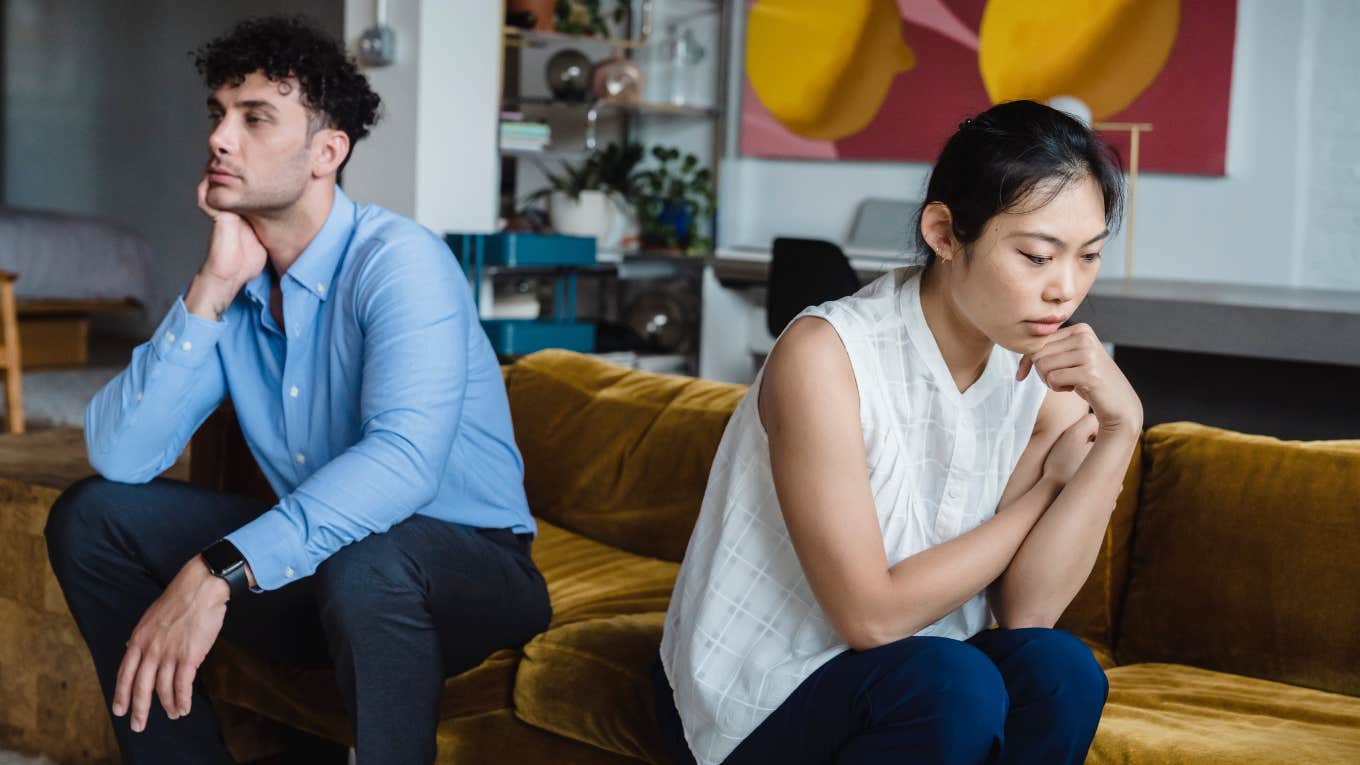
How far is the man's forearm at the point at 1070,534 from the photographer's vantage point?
1.41 meters

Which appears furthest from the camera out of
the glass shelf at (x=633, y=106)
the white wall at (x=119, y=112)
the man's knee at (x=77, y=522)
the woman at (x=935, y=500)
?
the white wall at (x=119, y=112)

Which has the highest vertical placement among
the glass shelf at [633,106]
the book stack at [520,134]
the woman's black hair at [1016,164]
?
the glass shelf at [633,106]

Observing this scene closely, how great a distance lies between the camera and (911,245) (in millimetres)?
1505

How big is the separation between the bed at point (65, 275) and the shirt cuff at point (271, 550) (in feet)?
16.9

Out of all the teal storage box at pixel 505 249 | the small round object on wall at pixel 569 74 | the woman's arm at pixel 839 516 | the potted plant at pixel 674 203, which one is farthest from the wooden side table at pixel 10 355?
the woman's arm at pixel 839 516

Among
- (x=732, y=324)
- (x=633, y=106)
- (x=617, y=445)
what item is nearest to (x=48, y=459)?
(x=617, y=445)

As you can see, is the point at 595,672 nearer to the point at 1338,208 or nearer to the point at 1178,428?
the point at 1178,428

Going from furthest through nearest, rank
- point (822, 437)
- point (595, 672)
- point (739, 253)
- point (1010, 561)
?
point (739, 253)
point (595, 672)
point (1010, 561)
point (822, 437)

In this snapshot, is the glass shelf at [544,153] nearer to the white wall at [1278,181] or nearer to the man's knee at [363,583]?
the white wall at [1278,181]

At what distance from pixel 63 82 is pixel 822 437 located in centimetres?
808

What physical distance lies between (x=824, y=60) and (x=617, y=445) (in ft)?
11.0

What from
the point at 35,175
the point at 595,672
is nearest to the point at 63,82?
the point at 35,175

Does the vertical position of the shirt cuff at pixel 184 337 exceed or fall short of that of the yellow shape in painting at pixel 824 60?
it falls short

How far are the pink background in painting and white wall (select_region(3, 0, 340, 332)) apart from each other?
321 centimetres
